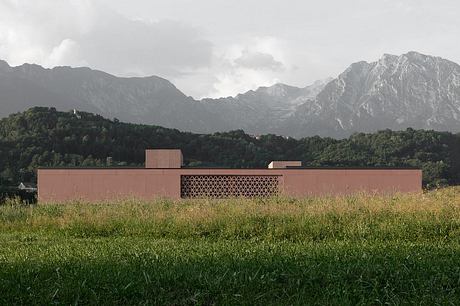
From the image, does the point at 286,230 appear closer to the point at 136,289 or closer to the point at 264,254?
the point at 264,254

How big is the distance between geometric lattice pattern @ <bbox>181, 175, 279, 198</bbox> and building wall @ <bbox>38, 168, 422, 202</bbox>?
394mm

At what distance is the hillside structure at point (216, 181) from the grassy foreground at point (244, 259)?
25412mm

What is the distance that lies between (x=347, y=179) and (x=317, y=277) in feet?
112

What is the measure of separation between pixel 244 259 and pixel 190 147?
2331 inches

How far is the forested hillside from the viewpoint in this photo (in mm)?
55062

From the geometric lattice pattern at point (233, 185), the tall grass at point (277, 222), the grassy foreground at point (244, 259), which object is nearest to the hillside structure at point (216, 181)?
the geometric lattice pattern at point (233, 185)

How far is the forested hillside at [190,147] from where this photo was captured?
181 ft

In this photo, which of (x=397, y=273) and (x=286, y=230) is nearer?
(x=397, y=273)

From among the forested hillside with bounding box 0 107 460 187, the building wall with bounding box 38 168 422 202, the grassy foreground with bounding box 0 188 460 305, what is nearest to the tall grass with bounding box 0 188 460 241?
the grassy foreground with bounding box 0 188 460 305

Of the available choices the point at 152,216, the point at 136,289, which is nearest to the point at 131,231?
the point at 152,216

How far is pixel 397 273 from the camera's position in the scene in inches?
251

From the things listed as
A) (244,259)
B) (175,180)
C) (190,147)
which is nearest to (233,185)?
(175,180)

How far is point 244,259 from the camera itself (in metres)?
7.41

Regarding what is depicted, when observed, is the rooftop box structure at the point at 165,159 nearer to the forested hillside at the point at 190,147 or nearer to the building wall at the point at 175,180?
the building wall at the point at 175,180
